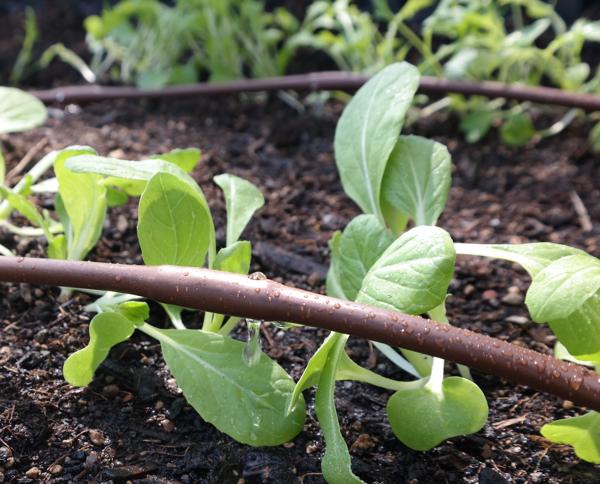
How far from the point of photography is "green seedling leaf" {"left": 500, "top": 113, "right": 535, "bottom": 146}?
1760mm

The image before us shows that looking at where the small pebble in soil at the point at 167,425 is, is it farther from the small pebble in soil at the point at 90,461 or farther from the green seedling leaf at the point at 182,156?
the green seedling leaf at the point at 182,156

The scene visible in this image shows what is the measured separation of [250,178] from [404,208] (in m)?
0.55

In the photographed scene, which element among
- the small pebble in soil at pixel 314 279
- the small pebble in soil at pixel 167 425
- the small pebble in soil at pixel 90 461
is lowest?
the small pebble in soil at pixel 167 425

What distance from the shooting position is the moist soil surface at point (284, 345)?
0.92m

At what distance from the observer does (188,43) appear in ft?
7.48

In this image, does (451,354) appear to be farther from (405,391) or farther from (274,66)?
(274,66)

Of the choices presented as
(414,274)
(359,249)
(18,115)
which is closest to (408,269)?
(414,274)

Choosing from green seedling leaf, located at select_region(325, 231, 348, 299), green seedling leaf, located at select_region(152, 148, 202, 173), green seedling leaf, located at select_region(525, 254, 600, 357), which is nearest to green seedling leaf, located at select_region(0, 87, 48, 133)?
green seedling leaf, located at select_region(152, 148, 202, 173)

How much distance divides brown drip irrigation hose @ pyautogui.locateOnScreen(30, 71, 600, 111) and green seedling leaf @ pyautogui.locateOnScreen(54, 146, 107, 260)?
854 millimetres

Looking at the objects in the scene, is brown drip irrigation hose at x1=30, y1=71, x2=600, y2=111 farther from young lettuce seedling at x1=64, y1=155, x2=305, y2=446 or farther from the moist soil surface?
young lettuce seedling at x1=64, y1=155, x2=305, y2=446

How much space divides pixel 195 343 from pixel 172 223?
0.51ft

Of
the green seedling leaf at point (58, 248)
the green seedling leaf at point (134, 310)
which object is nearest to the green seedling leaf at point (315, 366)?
the green seedling leaf at point (134, 310)

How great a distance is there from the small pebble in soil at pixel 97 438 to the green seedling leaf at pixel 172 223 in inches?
8.7

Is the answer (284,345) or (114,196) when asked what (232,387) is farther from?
(114,196)
